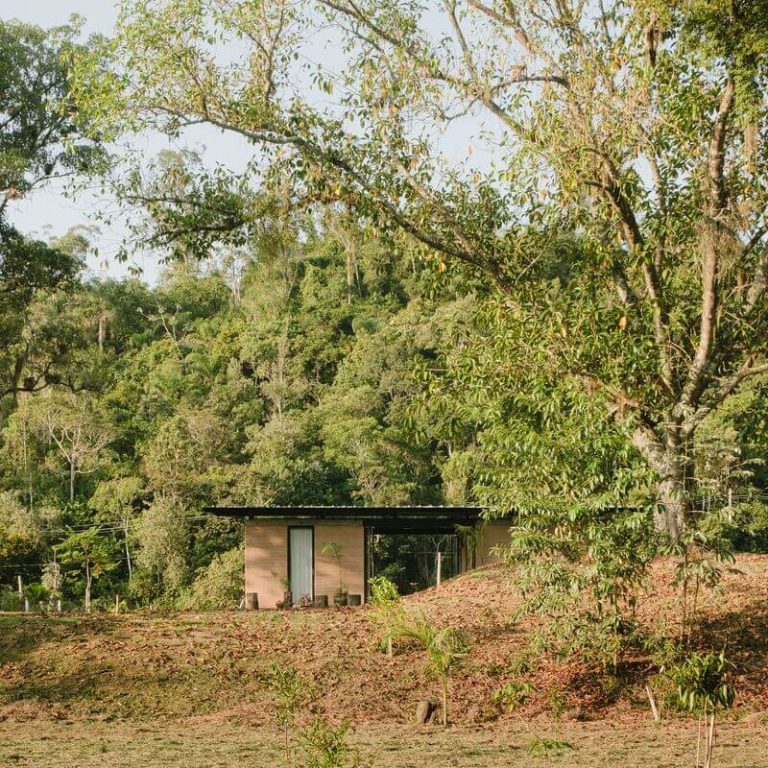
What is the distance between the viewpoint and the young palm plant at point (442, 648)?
854 centimetres

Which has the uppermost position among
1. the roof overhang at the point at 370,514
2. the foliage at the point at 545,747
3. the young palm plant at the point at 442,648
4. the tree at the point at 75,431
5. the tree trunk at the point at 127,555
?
the tree at the point at 75,431

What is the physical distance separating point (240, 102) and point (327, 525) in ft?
34.7

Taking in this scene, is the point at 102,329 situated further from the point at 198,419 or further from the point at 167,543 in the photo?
the point at 167,543

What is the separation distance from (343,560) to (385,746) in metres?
11.6

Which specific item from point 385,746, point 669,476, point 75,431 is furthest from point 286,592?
point 75,431

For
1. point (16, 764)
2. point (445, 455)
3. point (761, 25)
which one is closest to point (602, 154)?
point (761, 25)

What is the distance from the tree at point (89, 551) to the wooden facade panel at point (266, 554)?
762 cm

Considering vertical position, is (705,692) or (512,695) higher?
(705,692)

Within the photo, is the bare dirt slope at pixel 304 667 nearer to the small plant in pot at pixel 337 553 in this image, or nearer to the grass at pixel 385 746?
the grass at pixel 385 746

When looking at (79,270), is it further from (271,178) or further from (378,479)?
(378,479)

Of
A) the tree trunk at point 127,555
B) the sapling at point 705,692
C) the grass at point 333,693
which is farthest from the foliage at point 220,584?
the sapling at point 705,692

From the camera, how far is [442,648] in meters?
9.53

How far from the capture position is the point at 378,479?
35781mm

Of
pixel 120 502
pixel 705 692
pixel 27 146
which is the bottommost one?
pixel 705 692
